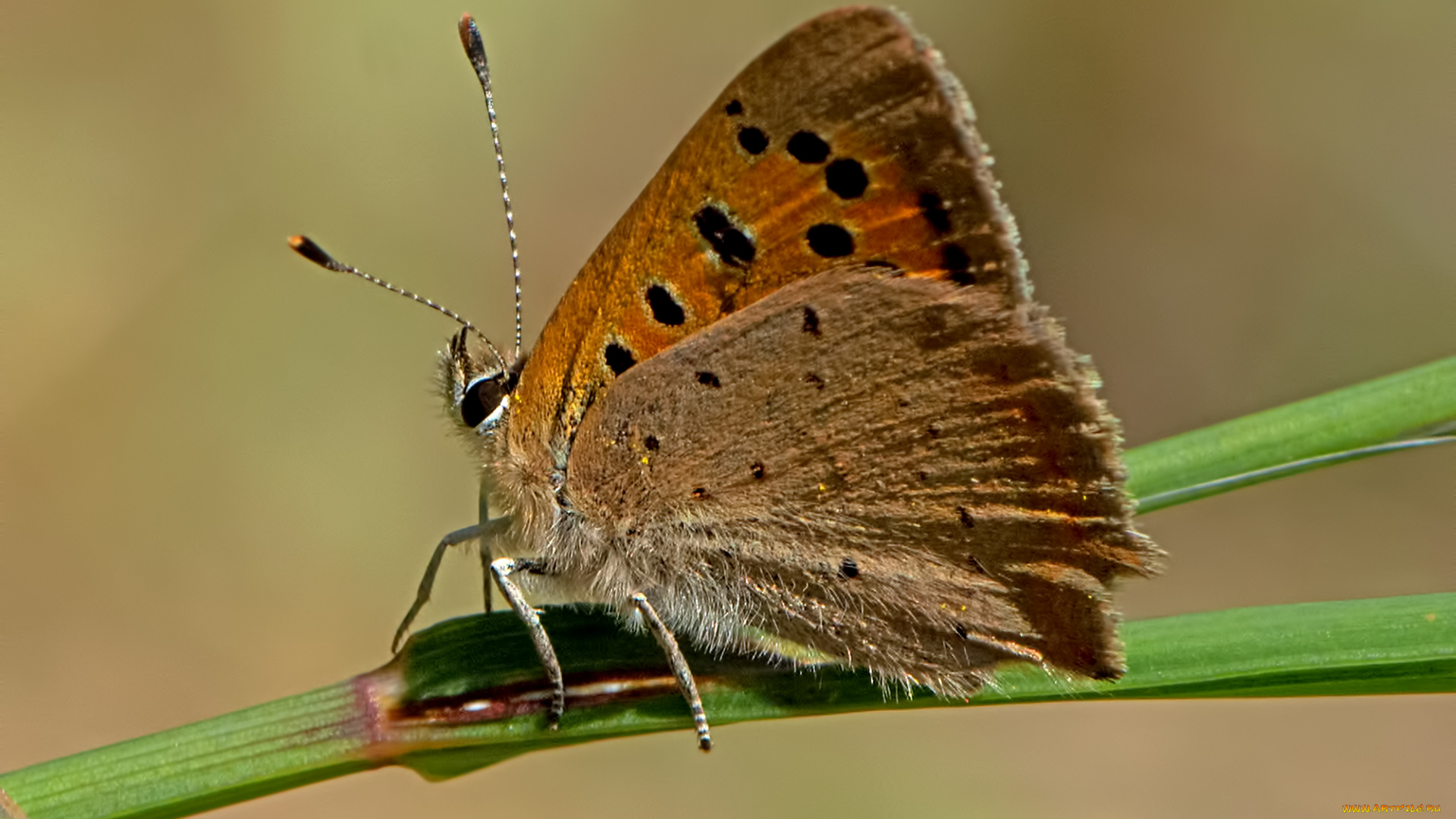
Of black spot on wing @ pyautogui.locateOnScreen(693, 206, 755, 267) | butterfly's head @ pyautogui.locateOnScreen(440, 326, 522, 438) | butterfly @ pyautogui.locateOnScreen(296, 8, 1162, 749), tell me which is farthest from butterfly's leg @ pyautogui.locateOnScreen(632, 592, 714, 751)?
black spot on wing @ pyautogui.locateOnScreen(693, 206, 755, 267)

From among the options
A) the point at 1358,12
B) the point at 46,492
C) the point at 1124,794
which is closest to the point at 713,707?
the point at 1124,794

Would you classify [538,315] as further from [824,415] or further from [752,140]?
[752,140]

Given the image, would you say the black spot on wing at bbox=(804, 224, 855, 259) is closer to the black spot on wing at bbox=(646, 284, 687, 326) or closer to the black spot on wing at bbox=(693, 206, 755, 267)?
the black spot on wing at bbox=(693, 206, 755, 267)

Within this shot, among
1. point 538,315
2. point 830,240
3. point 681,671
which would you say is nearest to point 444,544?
point 681,671

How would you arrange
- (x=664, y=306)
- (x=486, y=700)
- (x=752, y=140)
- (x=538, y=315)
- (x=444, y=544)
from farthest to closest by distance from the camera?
(x=538, y=315) → (x=444, y=544) → (x=664, y=306) → (x=752, y=140) → (x=486, y=700)

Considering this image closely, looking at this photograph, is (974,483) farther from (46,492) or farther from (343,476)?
(46,492)

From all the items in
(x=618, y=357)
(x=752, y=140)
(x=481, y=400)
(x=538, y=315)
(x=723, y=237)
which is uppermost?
(x=538, y=315)
